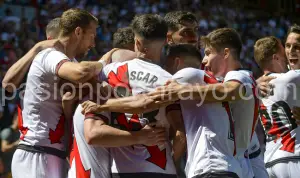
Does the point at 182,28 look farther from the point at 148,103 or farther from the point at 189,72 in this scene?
the point at 148,103

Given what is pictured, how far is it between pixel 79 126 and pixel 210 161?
3.73 ft

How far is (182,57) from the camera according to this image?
4668mm

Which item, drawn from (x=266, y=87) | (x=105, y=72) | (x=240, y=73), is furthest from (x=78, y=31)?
(x=266, y=87)

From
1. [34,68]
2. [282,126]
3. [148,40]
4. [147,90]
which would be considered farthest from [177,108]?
[282,126]

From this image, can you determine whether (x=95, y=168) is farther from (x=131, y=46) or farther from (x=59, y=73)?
(x=131, y=46)

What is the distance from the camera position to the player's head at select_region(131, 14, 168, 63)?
4.53m

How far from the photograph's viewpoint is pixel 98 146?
180 inches

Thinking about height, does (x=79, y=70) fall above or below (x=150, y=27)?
below

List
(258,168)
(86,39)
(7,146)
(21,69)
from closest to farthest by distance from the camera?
1. (86,39)
2. (21,69)
3. (258,168)
4. (7,146)

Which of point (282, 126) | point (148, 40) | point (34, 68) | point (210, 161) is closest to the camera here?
point (210, 161)

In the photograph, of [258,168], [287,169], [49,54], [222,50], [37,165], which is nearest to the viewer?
[222,50]

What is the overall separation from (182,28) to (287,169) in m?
1.75

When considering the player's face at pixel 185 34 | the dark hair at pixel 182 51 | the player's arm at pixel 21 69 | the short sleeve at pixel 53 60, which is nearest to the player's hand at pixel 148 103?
the dark hair at pixel 182 51

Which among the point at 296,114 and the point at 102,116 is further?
the point at 296,114
